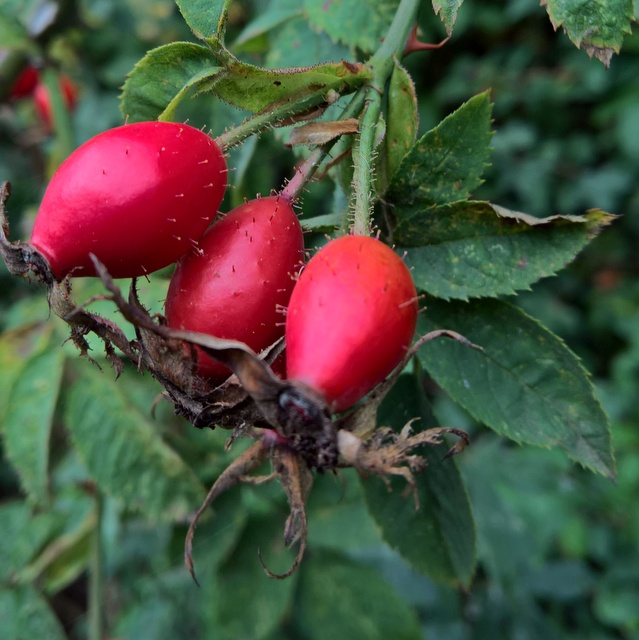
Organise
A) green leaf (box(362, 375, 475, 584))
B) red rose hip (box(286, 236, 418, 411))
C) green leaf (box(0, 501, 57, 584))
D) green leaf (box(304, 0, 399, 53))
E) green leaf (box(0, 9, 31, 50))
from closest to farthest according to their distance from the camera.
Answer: red rose hip (box(286, 236, 418, 411)) → green leaf (box(362, 375, 475, 584)) → green leaf (box(304, 0, 399, 53)) → green leaf (box(0, 501, 57, 584)) → green leaf (box(0, 9, 31, 50))

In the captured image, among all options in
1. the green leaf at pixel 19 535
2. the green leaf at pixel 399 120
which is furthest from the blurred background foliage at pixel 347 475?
the green leaf at pixel 399 120

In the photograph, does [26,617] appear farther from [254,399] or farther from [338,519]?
[254,399]

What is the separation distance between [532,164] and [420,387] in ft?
8.89

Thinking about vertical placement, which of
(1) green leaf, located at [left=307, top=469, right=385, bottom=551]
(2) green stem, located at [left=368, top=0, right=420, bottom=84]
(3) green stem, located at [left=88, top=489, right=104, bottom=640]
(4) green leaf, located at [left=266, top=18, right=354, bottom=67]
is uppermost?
(2) green stem, located at [left=368, top=0, right=420, bottom=84]

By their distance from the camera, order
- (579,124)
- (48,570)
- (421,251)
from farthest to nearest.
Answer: (579,124)
(48,570)
(421,251)

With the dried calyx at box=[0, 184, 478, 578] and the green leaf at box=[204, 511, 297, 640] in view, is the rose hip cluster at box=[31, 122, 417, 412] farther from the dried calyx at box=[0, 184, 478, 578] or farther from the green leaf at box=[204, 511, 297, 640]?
the green leaf at box=[204, 511, 297, 640]

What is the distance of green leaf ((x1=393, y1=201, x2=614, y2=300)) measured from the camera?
975 mm

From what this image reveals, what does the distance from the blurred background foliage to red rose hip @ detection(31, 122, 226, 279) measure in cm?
41

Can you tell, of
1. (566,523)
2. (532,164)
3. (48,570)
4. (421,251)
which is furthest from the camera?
(532,164)

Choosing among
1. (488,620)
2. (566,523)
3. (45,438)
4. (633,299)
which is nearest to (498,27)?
(633,299)

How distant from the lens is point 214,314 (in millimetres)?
860

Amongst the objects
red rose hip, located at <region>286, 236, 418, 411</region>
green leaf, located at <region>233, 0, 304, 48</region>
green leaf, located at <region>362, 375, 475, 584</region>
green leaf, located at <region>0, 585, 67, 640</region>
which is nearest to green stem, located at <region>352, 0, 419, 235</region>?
red rose hip, located at <region>286, 236, 418, 411</region>

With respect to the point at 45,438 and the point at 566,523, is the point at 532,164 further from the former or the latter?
the point at 45,438

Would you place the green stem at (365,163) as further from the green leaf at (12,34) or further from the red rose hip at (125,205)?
the green leaf at (12,34)
